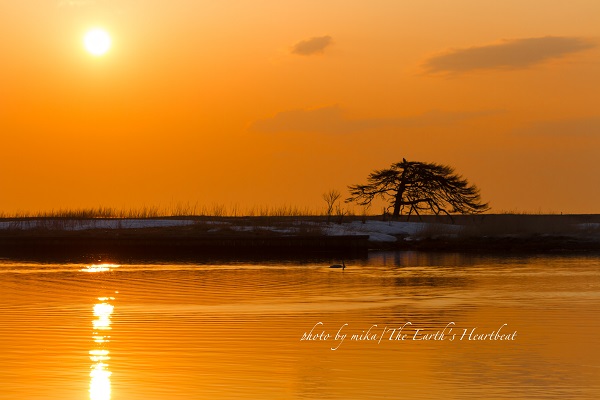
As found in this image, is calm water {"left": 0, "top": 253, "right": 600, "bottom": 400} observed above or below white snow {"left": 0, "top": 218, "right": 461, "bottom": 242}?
below

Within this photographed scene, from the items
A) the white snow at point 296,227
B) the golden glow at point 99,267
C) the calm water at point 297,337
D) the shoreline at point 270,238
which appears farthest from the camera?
the white snow at point 296,227

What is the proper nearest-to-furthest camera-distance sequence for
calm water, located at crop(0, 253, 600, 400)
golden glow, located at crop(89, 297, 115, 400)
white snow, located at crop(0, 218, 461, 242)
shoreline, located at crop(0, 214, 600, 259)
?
1. golden glow, located at crop(89, 297, 115, 400)
2. calm water, located at crop(0, 253, 600, 400)
3. shoreline, located at crop(0, 214, 600, 259)
4. white snow, located at crop(0, 218, 461, 242)

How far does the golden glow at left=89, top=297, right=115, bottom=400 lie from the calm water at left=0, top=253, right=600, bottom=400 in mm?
33

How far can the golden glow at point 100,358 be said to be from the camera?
57.0 feet

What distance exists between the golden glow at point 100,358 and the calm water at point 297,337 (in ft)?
0.11

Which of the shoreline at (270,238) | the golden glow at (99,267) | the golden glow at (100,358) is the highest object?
the shoreline at (270,238)

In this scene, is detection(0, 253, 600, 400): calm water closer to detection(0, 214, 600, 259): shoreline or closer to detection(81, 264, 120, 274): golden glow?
detection(81, 264, 120, 274): golden glow

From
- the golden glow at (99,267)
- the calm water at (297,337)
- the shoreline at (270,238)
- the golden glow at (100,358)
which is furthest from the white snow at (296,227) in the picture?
the golden glow at (100,358)

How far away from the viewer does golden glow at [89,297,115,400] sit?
1738 centimetres

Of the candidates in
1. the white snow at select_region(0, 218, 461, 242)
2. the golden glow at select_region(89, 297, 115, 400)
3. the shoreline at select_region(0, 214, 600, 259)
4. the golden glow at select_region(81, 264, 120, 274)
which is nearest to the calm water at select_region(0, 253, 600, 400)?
the golden glow at select_region(89, 297, 115, 400)

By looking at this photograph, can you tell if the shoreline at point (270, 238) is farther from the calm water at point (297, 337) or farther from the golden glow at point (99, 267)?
the calm water at point (297, 337)

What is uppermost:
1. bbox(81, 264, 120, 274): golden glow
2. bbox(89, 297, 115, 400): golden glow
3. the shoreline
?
the shoreline

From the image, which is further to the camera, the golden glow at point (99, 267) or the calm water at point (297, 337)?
the golden glow at point (99, 267)

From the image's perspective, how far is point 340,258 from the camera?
56.7 meters
